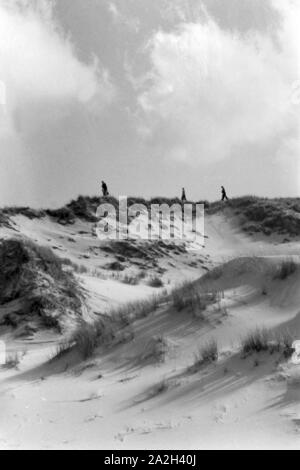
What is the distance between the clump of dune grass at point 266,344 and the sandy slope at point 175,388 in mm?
105

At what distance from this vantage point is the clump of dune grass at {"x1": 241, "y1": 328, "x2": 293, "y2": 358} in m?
6.02

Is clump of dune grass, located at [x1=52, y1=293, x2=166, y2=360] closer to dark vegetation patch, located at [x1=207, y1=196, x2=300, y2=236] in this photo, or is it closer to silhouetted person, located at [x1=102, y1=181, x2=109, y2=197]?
silhouetted person, located at [x1=102, y1=181, x2=109, y2=197]

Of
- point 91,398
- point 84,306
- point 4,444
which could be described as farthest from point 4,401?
point 84,306

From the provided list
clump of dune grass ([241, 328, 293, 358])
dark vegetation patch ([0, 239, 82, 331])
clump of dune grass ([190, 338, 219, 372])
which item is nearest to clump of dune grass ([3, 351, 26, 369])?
dark vegetation patch ([0, 239, 82, 331])

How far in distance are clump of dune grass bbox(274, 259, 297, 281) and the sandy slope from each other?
81 millimetres

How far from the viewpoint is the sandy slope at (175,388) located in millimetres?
4766

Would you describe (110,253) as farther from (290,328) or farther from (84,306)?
(290,328)

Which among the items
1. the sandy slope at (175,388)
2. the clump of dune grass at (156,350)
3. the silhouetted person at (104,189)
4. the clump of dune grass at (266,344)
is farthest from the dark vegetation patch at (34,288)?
the silhouetted person at (104,189)

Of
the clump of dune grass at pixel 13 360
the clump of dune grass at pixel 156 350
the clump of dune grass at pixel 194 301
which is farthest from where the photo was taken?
the clump of dune grass at pixel 13 360

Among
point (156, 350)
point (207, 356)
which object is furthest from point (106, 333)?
point (207, 356)

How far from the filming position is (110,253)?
919 inches

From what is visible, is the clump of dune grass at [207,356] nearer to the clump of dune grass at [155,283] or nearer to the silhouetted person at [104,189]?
the clump of dune grass at [155,283]

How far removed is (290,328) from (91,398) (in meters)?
2.79

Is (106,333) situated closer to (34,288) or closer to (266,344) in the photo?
(266,344)
